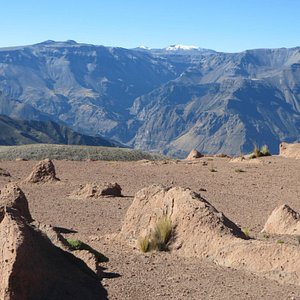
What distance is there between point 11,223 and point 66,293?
1831mm

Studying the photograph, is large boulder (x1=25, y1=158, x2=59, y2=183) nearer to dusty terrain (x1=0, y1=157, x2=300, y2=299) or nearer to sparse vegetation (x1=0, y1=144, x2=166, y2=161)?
dusty terrain (x1=0, y1=157, x2=300, y2=299)

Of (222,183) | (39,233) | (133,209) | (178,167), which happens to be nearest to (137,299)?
(39,233)

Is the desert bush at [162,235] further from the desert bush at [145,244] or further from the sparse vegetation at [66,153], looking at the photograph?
the sparse vegetation at [66,153]

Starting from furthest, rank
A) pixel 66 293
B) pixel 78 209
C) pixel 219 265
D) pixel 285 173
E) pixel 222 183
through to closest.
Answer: pixel 285 173 < pixel 222 183 < pixel 78 209 < pixel 219 265 < pixel 66 293

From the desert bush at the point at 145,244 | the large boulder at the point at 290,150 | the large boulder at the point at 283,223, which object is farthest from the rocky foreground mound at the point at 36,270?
the large boulder at the point at 290,150

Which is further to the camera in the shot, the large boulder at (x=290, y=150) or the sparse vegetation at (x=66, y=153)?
the sparse vegetation at (x=66, y=153)

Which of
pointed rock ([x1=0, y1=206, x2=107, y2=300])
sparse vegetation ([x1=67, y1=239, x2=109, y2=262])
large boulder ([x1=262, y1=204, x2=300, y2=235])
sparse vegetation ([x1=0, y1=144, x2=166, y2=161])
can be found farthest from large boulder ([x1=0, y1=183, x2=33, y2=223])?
sparse vegetation ([x1=0, y1=144, x2=166, y2=161])

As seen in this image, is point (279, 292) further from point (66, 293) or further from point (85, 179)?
point (85, 179)

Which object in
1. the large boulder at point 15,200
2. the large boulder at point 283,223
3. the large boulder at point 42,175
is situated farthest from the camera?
the large boulder at point 42,175

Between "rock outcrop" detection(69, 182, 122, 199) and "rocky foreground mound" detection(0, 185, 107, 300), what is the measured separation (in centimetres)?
1632

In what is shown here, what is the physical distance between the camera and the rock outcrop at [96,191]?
2879 cm

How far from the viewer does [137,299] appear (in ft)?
38.5

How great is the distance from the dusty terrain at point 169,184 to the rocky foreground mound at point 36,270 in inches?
29.5

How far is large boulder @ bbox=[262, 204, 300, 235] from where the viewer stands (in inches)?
801
